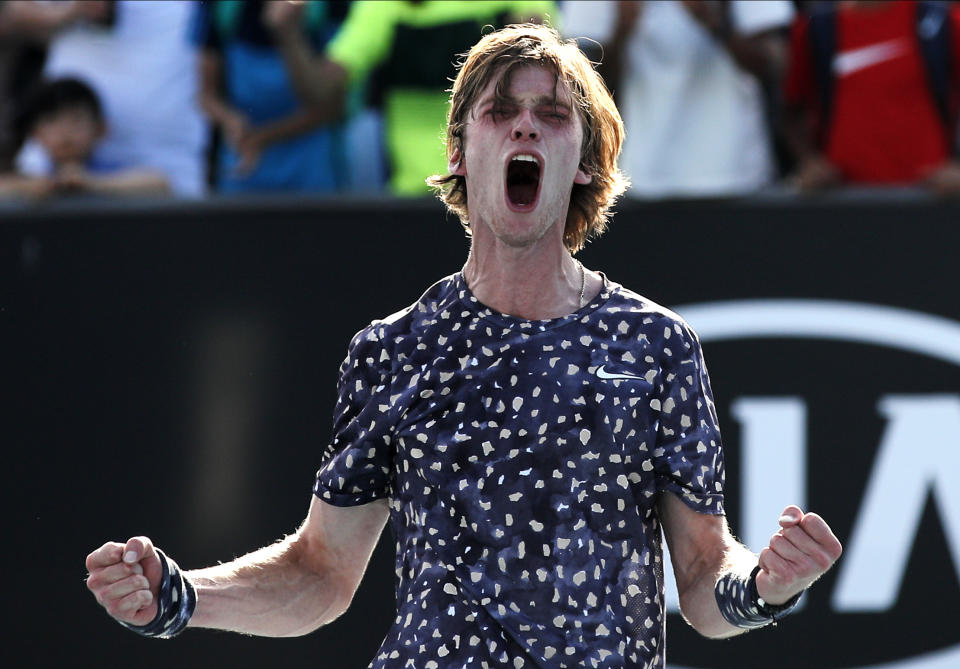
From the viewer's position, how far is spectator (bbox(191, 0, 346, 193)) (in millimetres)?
5203

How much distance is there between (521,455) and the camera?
2.56 m

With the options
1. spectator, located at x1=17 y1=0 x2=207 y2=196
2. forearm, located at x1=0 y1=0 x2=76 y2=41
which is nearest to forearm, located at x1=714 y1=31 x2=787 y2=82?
spectator, located at x1=17 y1=0 x2=207 y2=196

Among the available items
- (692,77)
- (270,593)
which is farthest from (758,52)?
(270,593)

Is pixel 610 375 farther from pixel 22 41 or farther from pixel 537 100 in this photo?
pixel 22 41

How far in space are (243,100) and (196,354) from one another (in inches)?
37.0

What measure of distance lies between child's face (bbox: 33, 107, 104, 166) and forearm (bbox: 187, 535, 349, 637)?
2.75 meters

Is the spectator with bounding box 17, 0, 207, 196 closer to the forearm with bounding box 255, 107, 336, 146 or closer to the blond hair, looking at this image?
the forearm with bounding box 255, 107, 336, 146

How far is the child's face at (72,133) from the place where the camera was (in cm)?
520

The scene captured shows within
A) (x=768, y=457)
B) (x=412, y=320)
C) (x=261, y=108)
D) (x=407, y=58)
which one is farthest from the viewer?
(x=261, y=108)

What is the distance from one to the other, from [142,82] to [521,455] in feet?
10.6

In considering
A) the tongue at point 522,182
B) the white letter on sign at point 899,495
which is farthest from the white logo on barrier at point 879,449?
the tongue at point 522,182

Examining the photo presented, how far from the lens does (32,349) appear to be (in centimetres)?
495

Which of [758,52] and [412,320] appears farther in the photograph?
[758,52]

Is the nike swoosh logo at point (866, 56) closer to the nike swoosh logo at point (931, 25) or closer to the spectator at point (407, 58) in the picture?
the nike swoosh logo at point (931, 25)
